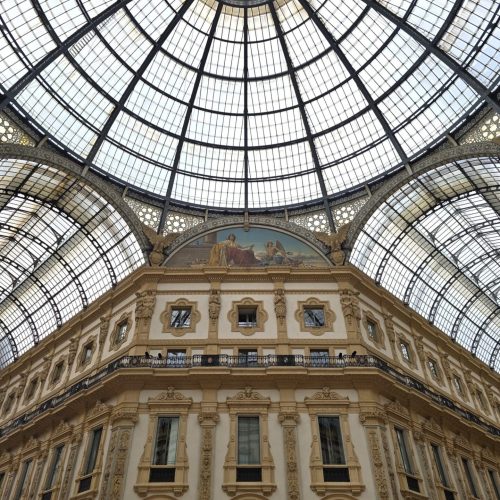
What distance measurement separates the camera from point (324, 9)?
34.2 m

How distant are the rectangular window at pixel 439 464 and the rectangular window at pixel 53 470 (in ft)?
74.2

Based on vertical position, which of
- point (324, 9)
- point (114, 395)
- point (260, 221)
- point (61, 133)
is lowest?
point (114, 395)

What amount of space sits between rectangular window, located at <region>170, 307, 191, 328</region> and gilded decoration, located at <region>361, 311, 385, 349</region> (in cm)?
1125

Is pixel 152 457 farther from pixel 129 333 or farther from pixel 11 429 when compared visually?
pixel 11 429

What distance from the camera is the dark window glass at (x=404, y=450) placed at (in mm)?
25422

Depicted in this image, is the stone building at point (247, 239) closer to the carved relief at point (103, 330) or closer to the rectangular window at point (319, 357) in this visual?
the rectangular window at point (319, 357)

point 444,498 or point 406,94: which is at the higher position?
point 406,94

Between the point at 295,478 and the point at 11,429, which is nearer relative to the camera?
the point at 295,478

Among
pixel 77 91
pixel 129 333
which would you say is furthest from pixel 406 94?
pixel 129 333

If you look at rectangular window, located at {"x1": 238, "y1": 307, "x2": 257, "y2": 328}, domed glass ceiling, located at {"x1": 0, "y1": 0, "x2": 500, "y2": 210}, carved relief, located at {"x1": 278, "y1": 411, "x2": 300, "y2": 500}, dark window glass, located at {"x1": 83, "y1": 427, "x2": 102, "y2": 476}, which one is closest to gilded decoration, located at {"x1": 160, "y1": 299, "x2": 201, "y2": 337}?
rectangular window, located at {"x1": 238, "y1": 307, "x2": 257, "y2": 328}

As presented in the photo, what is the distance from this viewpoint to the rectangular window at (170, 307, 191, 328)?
1141 inches

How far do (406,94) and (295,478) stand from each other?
88.2 feet

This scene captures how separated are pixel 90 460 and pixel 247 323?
11.6m

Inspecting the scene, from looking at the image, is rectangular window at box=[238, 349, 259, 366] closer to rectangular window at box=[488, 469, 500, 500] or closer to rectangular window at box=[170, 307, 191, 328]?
rectangular window at box=[170, 307, 191, 328]
